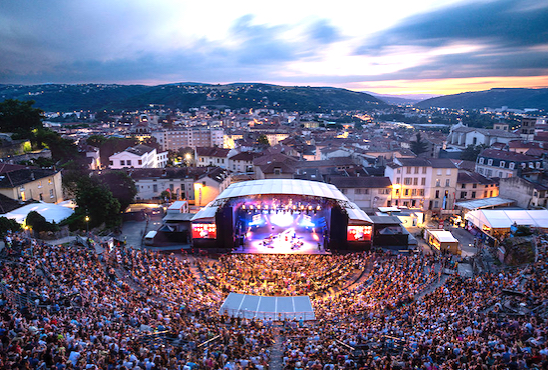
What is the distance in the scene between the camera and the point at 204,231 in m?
25.7

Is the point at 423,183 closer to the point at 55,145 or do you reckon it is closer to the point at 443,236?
the point at 443,236

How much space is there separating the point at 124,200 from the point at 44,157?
60.5 feet

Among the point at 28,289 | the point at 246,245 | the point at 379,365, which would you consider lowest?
the point at 246,245

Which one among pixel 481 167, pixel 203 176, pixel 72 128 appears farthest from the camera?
pixel 72 128

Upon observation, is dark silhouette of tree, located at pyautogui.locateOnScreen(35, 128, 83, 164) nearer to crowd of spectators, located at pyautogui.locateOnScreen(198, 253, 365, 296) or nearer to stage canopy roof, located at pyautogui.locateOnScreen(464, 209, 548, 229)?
crowd of spectators, located at pyautogui.locateOnScreen(198, 253, 365, 296)

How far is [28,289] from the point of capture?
1353 cm

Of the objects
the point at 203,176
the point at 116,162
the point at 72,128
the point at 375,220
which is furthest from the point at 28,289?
the point at 72,128

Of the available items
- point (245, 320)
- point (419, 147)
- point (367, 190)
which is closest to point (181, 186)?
point (367, 190)

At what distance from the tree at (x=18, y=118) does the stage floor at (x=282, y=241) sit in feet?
123

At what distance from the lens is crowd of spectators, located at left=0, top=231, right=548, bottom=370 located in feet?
33.8

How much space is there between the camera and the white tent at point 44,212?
24.1 m

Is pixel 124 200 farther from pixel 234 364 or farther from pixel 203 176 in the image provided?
pixel 234 364

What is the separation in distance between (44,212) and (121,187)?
760 cm

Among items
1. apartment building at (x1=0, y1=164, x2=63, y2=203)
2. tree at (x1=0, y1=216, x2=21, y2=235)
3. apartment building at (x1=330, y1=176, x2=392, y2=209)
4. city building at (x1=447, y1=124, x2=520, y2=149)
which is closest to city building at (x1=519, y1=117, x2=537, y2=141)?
city building at (x1=447, y1=124, x2=520, y2=149)
